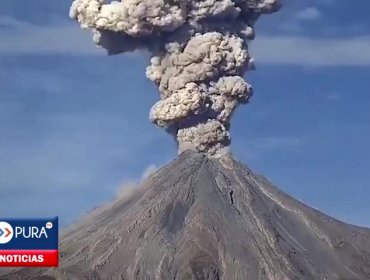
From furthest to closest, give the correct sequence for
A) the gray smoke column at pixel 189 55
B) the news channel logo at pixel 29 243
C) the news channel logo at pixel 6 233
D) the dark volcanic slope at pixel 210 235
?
the gray smoke column at pixel 189 55 < the dark volcanic slope at pixel 210 235 < the news channel logo at pixel 6 233 < the news channel logo at pixel 29 243

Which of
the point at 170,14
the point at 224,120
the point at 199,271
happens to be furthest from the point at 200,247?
the point at 170,14

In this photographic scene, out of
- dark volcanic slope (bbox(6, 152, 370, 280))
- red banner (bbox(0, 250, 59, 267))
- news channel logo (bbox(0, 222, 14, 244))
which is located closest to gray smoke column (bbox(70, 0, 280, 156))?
dark volcanic slope (bbox(6, 152, 370, 280))

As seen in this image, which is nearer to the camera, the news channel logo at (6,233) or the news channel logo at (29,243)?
the news channel logo at (29,243)

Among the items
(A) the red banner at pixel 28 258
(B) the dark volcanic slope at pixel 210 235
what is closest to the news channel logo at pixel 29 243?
(A) the red banner at pixel 28 258

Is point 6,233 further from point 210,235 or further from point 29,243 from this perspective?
point 210,235

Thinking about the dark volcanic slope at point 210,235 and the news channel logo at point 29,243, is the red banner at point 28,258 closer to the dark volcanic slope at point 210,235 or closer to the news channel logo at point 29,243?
the news channel logo at point 29,243

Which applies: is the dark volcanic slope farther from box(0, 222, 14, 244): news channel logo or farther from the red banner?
the red banner
